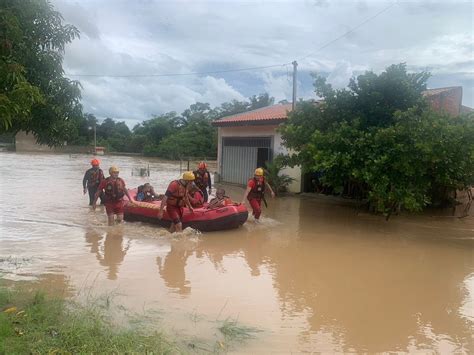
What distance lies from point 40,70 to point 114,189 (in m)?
5.92

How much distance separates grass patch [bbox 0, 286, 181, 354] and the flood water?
59 cm

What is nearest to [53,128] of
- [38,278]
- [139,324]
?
[139,324]

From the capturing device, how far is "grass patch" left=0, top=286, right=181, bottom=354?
4180mm

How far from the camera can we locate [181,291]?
675 cm

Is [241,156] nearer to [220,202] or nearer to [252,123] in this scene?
[252,123]

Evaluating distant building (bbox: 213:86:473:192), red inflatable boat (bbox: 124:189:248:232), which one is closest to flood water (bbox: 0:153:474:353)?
red inflatable boat (bbox: 124:189:248:232)

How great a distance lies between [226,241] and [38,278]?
4318mm

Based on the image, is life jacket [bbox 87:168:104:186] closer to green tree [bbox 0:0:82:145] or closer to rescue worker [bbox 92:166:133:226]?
rescue worker [bbox 92:166:133:226]

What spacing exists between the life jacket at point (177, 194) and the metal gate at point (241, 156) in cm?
981

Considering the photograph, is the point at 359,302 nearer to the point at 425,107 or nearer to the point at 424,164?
the point at 424,164

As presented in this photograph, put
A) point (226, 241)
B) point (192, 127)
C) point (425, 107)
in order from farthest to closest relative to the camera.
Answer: point (192, 127)
point (425, 107)
point (226, 241)

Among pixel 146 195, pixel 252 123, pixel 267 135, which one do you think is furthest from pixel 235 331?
pixel 252 123

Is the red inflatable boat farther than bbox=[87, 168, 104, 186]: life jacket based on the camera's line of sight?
No

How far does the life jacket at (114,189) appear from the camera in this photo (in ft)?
35.1
